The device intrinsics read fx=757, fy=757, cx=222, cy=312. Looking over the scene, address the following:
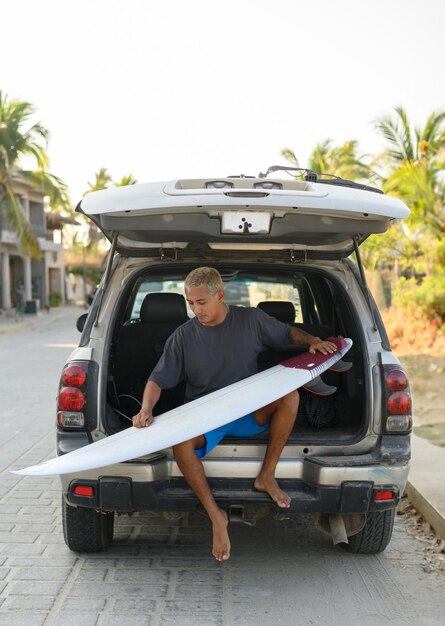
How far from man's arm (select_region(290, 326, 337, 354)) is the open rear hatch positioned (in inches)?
22.5

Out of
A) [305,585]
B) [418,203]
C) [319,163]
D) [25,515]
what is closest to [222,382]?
[305,585]

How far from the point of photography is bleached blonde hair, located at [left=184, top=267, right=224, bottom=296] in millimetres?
4176

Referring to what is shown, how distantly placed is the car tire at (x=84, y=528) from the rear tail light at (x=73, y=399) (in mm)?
531

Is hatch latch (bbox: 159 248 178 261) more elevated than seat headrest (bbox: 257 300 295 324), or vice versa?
hatch latch (bbox: 159 248 178 261)

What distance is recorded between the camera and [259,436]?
4.11 m

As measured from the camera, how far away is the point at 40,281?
47688mm

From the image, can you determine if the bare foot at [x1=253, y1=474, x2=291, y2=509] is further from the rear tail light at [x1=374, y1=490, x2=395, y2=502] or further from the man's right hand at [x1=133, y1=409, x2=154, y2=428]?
the man's right hand at [x1=133, y1=409, x2=154, y2=428]

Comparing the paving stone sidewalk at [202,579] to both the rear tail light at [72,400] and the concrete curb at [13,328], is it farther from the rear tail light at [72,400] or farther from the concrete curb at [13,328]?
the concrete curb at [13,328]

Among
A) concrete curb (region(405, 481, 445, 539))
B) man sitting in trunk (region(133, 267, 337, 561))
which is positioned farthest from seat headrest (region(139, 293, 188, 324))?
concrete curb (region(405, 481, 445, 539))

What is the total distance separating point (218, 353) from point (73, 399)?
84cm

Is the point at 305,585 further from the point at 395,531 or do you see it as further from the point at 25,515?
the point at 25,515

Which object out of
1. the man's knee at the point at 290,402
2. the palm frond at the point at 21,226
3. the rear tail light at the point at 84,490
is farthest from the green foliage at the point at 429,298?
the palm frond at the point at 21,226

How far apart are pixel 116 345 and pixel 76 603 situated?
1759 mm

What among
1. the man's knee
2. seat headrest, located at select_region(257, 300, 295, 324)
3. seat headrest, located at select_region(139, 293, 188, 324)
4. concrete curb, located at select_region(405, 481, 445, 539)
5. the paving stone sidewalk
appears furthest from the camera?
seat headrest, located at select_region(257, 300, 295, 324)
